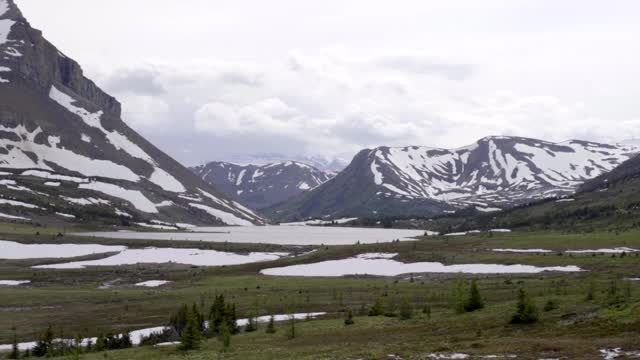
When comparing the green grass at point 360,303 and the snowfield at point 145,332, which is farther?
the snowfield at point 145,332

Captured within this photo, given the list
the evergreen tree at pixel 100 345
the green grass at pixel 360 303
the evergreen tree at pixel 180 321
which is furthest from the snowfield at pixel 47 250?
the evergreen tree at pixel 100 345

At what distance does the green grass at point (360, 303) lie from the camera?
35.2 metres

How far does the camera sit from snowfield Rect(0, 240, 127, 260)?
13202 centimetres

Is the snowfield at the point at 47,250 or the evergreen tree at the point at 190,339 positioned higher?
the snowfield at the point at 47,250

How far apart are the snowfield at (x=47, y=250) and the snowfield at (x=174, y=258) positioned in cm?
776

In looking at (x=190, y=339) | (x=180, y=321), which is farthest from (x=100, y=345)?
(x=190, y=339)

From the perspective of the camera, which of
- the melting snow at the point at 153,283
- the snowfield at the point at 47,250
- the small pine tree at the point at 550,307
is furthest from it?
the snowfield at the point at 47,250

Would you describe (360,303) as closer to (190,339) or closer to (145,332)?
(145,332)

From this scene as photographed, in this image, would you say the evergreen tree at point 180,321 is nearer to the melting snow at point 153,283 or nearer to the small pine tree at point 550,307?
the small pine tree at point 550,307

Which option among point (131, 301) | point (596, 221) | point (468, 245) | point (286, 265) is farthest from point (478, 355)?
point (596, 221)

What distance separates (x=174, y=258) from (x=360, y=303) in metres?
74.0

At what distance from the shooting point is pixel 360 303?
68750 millimetres

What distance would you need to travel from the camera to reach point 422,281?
89125mm

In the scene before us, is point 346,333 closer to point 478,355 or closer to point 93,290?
point 478,355
